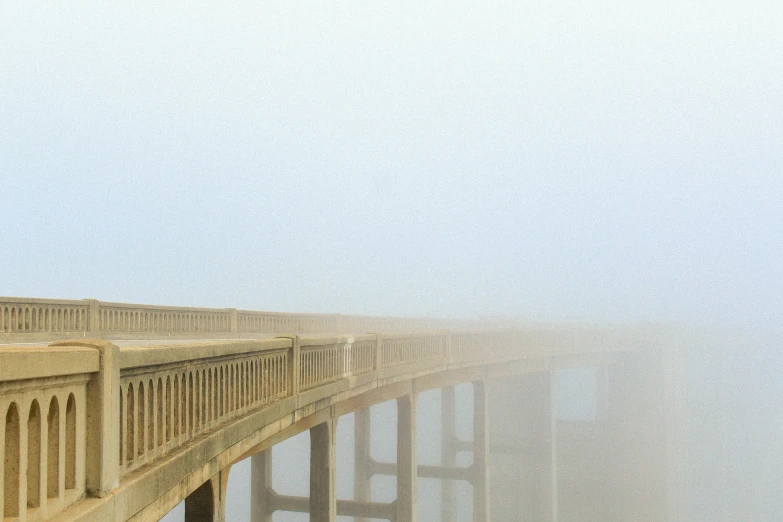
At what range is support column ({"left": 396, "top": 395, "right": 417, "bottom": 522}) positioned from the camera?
15.9 metres

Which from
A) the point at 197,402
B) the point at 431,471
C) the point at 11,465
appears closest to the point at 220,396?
the point at 197,402

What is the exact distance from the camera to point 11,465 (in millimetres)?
2953

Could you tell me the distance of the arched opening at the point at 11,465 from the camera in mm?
2936

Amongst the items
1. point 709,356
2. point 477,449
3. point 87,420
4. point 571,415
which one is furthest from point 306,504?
point 571,415

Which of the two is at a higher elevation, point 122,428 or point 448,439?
point 122,428

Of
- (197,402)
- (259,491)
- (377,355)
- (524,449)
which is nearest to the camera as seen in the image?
(197,402)

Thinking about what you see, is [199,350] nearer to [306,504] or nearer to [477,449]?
[306,504]

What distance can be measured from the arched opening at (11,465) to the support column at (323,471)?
8312 mm

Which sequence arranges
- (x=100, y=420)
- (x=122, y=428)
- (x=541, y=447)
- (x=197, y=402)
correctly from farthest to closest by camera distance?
(x=541, y=447) → (x=197, y=402) → (x=122, y=428) → (x=100, y=420)

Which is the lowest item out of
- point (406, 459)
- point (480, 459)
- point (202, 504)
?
point (480, 459)

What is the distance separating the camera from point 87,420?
356 cm

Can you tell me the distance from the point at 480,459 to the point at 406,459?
5.36 m

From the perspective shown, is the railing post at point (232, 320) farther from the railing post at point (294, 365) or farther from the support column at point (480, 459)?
the railing post at point (294, 365)

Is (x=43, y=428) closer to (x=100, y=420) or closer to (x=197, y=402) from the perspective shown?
(x=100, y=420)
